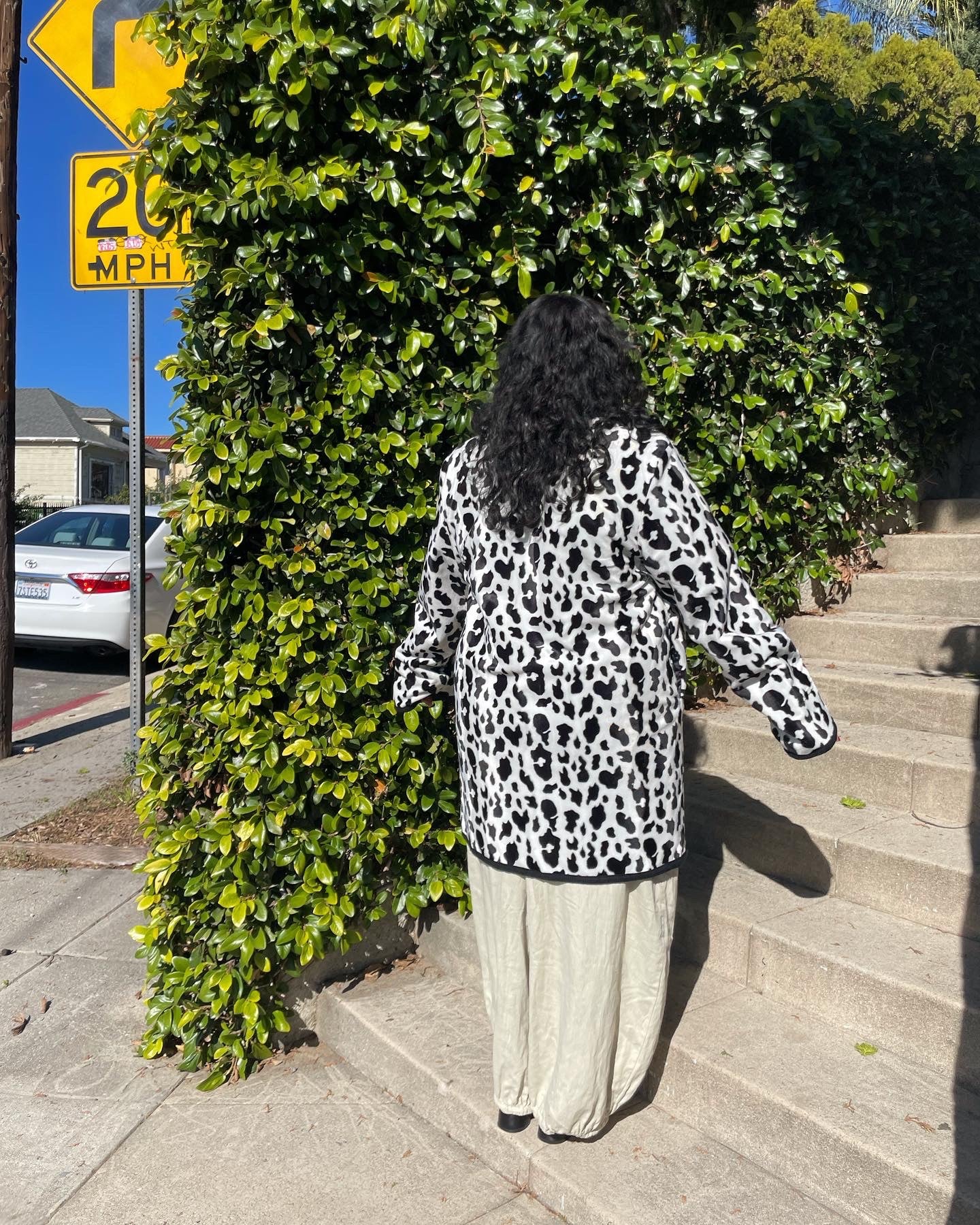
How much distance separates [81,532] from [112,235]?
605 centimetres

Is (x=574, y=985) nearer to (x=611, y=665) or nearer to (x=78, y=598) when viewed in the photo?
(x=611, y=665)

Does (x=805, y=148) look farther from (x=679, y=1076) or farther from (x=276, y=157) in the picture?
(x=679, y=1076)

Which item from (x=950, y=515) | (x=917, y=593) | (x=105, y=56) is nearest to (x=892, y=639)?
(x=917, y=593)

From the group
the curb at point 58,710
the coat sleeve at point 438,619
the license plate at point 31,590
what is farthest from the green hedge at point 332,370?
the license plate at point 31,590

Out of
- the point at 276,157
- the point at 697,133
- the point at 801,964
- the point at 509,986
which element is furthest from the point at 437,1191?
the point at 697,133

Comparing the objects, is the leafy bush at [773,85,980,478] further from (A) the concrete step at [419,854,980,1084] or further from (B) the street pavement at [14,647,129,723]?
(B) the street pavement at [14,647,129,723]

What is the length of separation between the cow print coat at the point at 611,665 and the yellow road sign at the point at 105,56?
3.28 metres

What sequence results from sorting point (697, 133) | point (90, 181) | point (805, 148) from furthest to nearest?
point (90, 181) → point (805, 148) → point (697, 133)

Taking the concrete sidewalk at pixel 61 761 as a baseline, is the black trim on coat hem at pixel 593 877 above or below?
above

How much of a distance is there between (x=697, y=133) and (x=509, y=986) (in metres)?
2.90

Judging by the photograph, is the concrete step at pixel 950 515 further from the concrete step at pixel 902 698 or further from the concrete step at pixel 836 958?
the concrete step at pixel 836 958

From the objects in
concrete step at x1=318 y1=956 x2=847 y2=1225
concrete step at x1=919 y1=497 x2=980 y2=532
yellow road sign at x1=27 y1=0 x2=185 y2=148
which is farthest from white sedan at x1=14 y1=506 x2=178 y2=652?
concrete step at x1=318 y1=956 x2=847 y2=1225

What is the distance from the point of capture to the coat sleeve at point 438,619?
8.31 feet

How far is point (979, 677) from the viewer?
12.5ft
